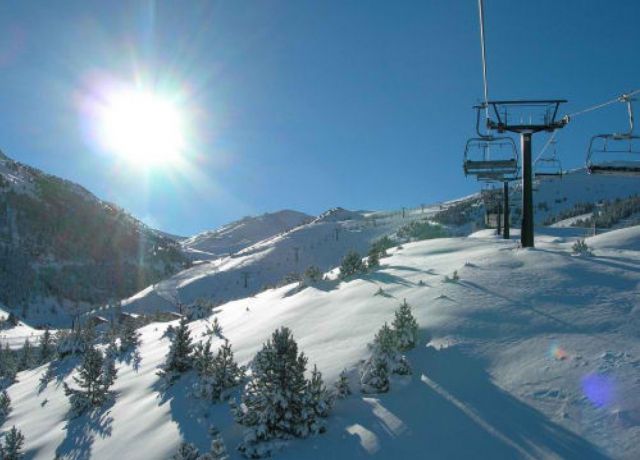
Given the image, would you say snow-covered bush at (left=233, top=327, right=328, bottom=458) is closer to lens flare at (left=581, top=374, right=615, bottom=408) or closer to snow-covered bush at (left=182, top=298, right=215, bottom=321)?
lens flare at (left=581, top=374, right=615, bottom=408)

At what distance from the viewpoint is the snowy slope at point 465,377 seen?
21.9 feet

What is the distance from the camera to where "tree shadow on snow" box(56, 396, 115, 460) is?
11.1m

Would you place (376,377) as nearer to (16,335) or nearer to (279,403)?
(279,403)

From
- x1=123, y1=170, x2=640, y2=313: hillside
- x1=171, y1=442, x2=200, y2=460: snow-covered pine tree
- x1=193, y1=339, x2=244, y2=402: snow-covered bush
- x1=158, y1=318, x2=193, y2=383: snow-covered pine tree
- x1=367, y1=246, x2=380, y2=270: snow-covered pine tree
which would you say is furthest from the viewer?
x1=123, y1=170, x2=640, y2=313: hillside

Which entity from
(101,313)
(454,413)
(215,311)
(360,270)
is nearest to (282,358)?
(454,413)

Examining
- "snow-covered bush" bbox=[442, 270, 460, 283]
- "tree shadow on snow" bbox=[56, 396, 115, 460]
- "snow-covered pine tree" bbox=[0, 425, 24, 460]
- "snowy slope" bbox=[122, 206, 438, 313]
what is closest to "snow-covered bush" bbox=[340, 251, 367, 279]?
"snow-covered bush" bbox=[442, 270, 460, 283]

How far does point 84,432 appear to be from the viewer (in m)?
12.2

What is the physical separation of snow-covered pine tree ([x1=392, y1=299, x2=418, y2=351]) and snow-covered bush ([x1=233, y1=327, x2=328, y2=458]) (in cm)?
213

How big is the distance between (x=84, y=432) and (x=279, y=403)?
686cm

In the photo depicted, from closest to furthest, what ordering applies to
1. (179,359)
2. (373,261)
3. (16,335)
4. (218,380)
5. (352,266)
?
(218,380), (179,359), (352,266), (373,261), (16,335)

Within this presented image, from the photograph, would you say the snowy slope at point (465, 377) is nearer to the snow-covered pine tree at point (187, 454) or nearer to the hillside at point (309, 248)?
the snow-covered pine tree at point (187, 454)

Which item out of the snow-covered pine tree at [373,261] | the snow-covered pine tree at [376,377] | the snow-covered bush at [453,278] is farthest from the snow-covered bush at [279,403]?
the snow-covered pine tree at [373,261]

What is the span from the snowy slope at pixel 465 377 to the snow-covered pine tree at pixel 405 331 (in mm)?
212

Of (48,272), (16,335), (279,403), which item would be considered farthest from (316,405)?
(48,272)
